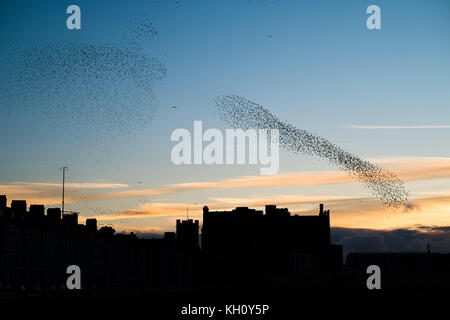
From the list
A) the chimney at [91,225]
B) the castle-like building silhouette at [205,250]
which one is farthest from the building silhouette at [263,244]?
the chimney at [91,225]

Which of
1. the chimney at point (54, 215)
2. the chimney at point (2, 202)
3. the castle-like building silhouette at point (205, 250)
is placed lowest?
the castle-like building silhouette at point (205, 250)

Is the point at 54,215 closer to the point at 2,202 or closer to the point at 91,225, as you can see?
the point at 2,202

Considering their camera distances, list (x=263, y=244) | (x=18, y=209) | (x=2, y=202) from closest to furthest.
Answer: (x=2, y=202)
(x=18, y=209)
(x=263, y=244)

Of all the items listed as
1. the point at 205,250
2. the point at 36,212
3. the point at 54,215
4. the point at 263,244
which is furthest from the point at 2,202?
the point at 263,244

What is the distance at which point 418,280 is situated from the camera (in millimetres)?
72312

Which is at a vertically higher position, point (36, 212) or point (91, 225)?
point (36, 212)

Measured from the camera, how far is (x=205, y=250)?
114 metres

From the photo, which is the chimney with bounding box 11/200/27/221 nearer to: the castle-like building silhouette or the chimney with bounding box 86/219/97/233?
the castle-like building silhouette

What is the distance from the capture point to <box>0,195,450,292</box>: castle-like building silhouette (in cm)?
9269

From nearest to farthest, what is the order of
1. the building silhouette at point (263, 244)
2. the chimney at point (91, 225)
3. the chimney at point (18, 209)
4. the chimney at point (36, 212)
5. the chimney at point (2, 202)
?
the chimney at point (2, 202) < the chimney at point (18, 209) < the chimney at point (36, 212) < the building silhouette at point (263, 244) < the chimney at point (91, 225)

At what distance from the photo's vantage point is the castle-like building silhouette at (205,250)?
92688 mm

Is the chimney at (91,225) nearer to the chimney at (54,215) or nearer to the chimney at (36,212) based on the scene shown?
the chimney at (54,215)

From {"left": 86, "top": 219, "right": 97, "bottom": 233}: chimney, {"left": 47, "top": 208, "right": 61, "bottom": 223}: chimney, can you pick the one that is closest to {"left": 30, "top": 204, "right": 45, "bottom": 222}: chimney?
{"left": 47, "top": 208, "right": 61, "bottom": 223}: chimney
